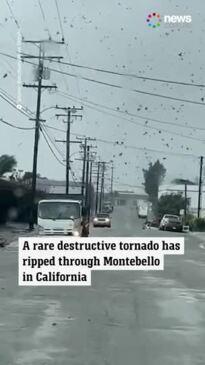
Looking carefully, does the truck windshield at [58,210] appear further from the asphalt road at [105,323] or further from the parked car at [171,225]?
the parked car at [171,225]

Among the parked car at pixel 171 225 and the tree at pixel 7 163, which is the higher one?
the tree at pixel 7 163

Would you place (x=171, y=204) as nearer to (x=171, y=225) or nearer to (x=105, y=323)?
(x=171, y=225)

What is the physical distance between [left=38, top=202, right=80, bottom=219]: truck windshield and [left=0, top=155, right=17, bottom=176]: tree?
216 feet

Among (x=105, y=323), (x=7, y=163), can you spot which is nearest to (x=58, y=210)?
(x=105, y=323)

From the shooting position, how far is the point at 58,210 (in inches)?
1373

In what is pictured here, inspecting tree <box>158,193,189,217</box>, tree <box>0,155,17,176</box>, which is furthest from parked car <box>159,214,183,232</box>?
tree <box>158,193,189,217</box>

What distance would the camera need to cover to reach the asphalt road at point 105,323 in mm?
8562

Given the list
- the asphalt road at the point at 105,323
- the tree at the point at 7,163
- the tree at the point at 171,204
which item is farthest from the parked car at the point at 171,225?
the tree at the point at 171,204

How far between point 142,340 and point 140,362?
144cm

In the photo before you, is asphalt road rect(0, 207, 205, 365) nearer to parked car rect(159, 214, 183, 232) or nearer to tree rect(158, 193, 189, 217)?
parked car rect(159, 214, 183, 232)

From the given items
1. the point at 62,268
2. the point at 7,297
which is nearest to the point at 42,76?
the point at 62,268

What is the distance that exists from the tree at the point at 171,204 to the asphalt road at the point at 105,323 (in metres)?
105

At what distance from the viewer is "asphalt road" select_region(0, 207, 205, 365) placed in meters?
8.56

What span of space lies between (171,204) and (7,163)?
34.0m
